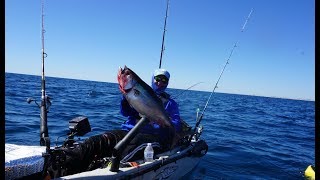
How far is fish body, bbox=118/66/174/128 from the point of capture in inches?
144

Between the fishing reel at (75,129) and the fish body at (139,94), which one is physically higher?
the fish body at (139,94)

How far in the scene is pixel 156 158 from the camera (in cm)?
573

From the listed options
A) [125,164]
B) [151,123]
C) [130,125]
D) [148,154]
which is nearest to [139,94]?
[125,164]

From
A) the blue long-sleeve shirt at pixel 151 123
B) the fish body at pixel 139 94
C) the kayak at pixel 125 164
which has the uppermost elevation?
the fish body at pixel 139 94

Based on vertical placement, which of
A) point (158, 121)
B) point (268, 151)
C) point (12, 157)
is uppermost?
point (158, 121)

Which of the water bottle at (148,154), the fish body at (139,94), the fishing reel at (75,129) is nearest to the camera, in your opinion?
the fish body at (139,94)

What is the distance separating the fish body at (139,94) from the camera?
3.66 m

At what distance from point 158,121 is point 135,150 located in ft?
5.14

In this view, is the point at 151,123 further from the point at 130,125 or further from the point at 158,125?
the point at 130,125

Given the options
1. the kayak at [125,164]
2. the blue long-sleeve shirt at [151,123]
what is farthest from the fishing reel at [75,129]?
the blue long-sleeve shirt at [151,123]

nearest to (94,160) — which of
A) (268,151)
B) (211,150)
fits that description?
(211,150)

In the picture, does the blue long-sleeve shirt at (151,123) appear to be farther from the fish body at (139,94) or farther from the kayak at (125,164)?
Answer: the fish body at (139,94)

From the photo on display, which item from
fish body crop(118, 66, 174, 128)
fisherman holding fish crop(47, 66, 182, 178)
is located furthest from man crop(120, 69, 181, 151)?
fish body crop(118, 66, 174, 128)
